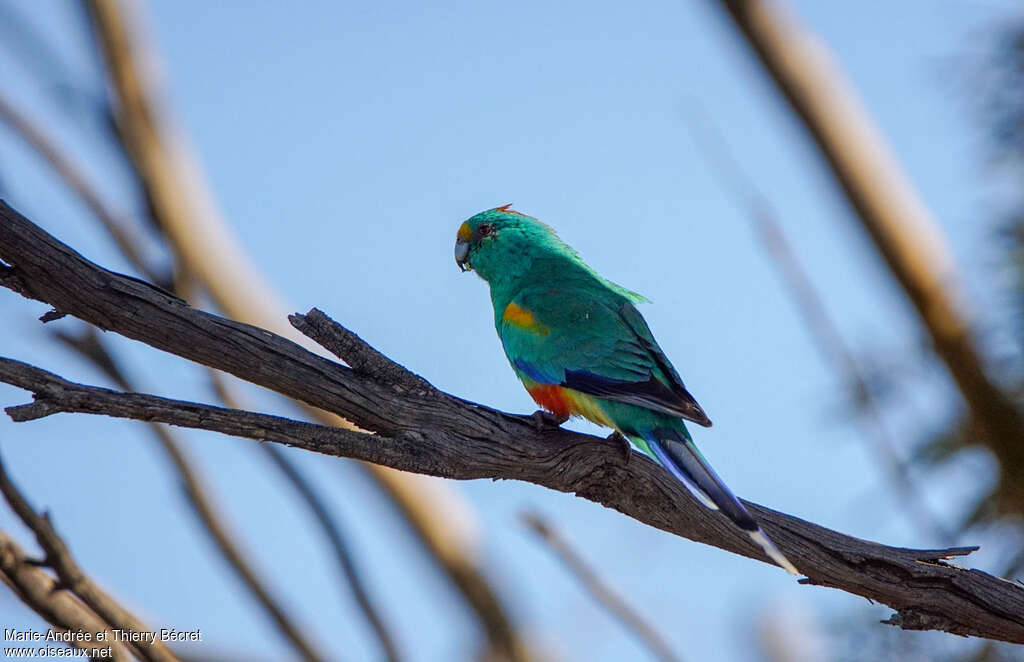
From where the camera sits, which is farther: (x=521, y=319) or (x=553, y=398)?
(x=521, y=319)

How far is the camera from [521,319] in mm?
5023

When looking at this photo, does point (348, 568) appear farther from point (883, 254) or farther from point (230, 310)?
point (883, 254)

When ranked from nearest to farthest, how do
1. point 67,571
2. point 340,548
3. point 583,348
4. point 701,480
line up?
point 67,571 < point 701,480 < point 583,348 < point 340,548

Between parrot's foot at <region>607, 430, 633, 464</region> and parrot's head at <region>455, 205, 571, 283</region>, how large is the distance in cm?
159

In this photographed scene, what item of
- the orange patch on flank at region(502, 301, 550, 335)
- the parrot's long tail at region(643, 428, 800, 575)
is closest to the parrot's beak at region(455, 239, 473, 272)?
the orange patch on flank at region(502, 301, 550, 335)

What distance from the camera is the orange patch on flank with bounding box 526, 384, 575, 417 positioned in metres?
4.64

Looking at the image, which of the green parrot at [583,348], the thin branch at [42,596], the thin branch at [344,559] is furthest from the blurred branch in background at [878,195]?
the thin branch at [42,596]

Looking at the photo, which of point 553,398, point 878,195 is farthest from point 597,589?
point 878,195

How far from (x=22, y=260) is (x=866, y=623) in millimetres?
5170

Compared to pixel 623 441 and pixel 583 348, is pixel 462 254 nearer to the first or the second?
pixel 583 348

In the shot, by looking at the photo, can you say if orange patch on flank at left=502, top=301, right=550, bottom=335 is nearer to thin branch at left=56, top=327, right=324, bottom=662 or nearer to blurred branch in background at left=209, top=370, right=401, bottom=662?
blurred branch in background at left=209, top=370, right=401, bottom=662

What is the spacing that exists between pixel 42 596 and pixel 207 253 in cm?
460

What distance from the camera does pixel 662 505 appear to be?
12.7ft

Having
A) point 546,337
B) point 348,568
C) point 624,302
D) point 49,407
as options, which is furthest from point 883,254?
point 49,407
